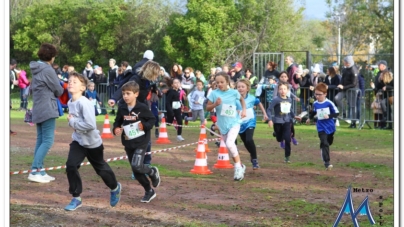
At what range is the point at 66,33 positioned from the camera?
1227 inches

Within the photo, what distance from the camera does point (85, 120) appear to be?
28.3 feet

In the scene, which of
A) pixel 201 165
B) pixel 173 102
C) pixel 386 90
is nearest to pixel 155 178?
pixel 201 165

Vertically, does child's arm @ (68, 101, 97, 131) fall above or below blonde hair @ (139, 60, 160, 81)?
below

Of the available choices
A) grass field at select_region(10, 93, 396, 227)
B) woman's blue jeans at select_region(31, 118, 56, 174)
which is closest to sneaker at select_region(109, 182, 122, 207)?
grass field at select_region(10, 93, 396, 227)

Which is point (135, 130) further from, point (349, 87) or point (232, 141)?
point (349, 87)

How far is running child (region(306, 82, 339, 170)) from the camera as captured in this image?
1202 centimetres

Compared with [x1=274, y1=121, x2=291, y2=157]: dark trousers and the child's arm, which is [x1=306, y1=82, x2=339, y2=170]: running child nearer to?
[x1=274, y1=121, x2=291, y2=157]: dark trousers

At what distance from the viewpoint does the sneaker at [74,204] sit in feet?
27.8

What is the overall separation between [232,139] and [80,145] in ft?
10.3

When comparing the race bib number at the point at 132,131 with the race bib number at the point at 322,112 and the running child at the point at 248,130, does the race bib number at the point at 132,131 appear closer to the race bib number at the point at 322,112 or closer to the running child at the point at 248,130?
the running child at the point at 248,130

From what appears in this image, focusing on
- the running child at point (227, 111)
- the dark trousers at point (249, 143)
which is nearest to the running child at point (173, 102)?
the dark trousers at point (249, 143)

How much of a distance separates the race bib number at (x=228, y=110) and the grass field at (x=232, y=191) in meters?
1.01

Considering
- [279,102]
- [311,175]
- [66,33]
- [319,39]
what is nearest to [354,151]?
[279,102]

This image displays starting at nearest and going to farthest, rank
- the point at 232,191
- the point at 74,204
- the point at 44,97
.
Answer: the point at 74,204 → the point at 232,191 → the point at 44,97
